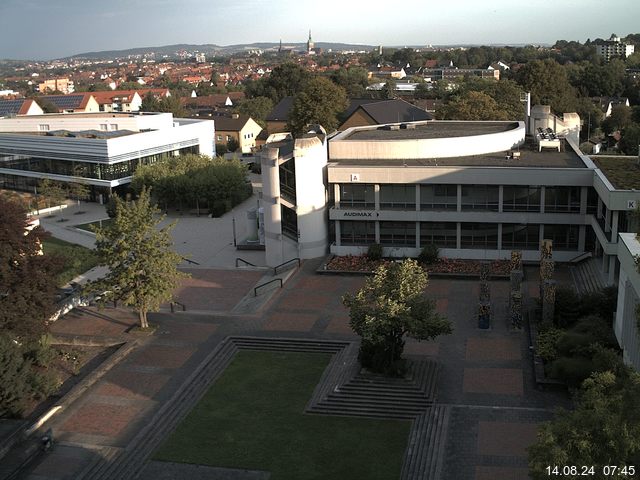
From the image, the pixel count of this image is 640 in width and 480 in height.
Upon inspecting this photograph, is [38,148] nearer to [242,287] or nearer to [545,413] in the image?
[242,287]

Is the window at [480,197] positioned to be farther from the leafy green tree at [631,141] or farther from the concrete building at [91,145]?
the leafy green tree at [631,141]

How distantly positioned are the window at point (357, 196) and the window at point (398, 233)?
1.40m

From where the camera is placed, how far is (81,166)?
199ft

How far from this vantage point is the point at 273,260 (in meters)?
40.0

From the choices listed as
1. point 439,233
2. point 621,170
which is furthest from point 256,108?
point 621,170

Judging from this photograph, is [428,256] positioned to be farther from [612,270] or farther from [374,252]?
[612,270]

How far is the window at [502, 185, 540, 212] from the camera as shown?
37.3 metres

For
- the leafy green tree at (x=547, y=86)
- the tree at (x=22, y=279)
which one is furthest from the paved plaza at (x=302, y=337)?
the leafy green tree at (x=547, y=86)

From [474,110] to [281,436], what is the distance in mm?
45911

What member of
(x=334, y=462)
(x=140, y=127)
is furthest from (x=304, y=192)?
(x=140, y=127)

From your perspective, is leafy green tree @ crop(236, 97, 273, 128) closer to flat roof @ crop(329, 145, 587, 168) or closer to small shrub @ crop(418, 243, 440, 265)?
flat roof @ crop(329, 145, 587, 168)

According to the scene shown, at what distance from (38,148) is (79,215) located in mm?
10493

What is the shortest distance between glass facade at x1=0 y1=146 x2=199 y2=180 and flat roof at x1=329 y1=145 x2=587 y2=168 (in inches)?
978

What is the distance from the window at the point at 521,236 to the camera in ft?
124
